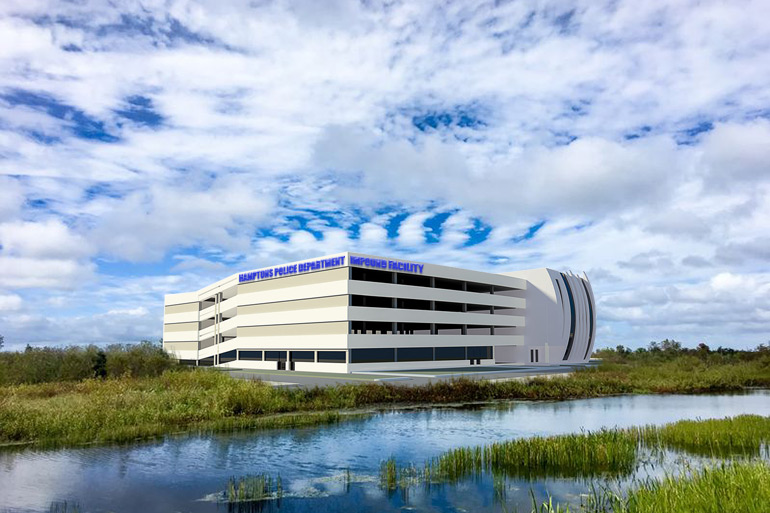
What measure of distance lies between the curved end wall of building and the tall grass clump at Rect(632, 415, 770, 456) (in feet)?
194

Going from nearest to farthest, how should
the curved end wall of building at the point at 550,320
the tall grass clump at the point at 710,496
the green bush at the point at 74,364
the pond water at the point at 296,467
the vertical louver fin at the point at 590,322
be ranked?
the tall grass clump at the point at 710,496 < the pond water at the point at 296,467 < the green bush at the point at 74,364 < the curved end wall of building at the point at 550,320 < the vertical louver fin at the point at 590,322

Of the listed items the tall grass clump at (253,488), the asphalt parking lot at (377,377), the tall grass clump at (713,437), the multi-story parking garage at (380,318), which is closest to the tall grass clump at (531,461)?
the tall grass clump at (713,437)

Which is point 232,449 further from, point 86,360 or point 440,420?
point 86,360

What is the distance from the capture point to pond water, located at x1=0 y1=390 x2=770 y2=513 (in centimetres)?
1379

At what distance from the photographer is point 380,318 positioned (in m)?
59.8

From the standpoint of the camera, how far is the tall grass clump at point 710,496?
33.5 ft

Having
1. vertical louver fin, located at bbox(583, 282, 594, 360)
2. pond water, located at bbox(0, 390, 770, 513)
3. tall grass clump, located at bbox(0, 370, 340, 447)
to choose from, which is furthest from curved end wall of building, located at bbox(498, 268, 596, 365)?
tall grass clump, located at bbox(0, 370, 340, 447)

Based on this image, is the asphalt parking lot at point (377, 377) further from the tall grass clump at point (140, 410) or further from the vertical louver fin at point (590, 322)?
the vertical louver fin at point (590, 322)

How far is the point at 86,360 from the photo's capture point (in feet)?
130

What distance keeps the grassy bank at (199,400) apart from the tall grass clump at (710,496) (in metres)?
16.7

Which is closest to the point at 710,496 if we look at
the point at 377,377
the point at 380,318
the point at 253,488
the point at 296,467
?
the point at 253,488

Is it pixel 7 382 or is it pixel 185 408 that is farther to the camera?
pixel 7 382

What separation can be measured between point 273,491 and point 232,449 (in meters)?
5.52

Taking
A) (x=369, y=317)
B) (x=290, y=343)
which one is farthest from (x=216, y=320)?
(x=369, y=317)
